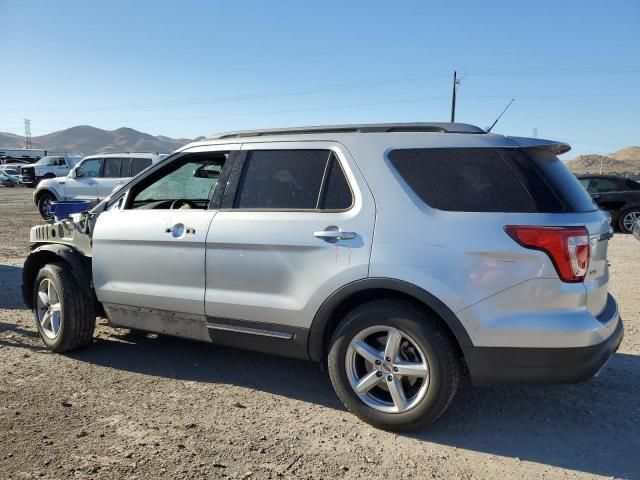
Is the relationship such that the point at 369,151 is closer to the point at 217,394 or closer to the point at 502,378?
the point at 502,378

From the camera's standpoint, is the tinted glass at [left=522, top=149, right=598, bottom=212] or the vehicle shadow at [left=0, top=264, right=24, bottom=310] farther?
the vehicle shadow at [left=0, top=264, right=24, bottom=310]

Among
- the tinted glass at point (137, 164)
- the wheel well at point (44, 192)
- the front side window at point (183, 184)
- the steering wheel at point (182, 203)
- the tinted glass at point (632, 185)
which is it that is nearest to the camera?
the front side window at point (183, 184)

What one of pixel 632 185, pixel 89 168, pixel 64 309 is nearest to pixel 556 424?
pixel 64 309

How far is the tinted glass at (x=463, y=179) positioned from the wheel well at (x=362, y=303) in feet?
1.93

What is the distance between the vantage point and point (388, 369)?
10.5ft

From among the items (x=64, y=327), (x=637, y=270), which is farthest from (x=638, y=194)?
(x=64, y=327)

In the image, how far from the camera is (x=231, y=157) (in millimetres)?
3922

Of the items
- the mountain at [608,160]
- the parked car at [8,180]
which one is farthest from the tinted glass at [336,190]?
the mountain at [608,160]

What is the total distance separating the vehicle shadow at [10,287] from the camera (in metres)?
6.38

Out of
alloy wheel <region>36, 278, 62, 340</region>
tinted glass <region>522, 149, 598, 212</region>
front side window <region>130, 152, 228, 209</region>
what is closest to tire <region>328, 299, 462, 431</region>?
tinted glass <region>522, 149, 598, 212</region>

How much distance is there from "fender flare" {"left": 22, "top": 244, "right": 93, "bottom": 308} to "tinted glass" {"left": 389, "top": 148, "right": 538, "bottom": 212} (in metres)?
2.80

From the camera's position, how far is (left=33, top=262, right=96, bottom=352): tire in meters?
4.43

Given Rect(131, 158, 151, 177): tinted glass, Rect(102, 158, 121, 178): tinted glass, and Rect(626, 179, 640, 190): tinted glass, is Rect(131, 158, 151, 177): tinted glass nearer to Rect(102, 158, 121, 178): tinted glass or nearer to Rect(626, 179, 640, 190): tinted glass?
Rect(102, 158, 121, 178): tinted glass

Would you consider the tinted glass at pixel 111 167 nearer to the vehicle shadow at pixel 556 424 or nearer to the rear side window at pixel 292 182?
the rear side window at pixel 292 182
